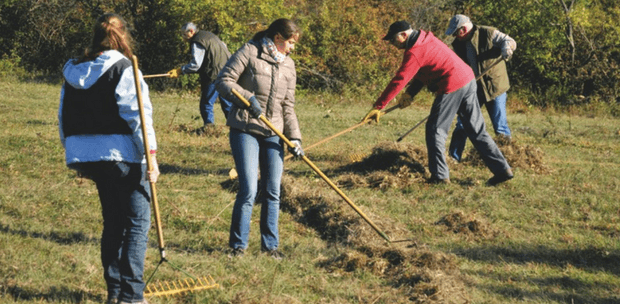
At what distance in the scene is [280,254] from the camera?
5242 mm

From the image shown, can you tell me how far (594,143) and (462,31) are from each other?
491cm

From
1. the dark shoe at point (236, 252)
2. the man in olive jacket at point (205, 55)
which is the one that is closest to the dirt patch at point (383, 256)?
the dark shoe at point (236, 252)

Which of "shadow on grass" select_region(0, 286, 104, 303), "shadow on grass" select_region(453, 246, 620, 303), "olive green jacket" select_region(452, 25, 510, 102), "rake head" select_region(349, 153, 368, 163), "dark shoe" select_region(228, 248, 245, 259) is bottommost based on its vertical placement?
"rake head" select_region(349, 153, 368, 163)

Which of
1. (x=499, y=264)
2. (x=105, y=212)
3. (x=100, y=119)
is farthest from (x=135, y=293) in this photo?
(x=499, y=264)

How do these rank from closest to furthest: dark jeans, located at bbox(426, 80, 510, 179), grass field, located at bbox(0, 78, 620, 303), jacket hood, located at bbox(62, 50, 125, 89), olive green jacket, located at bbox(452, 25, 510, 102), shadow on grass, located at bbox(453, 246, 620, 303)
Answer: jacket hood, located at bbox(62, 50, 125, 89) < grass field, located at bbox(0, 78, 620, 303) < shadow on grass, located at bbox(453, 246, 620, 303) < dark jeans, located at bbox(426, 80, 510, 179) < olive green jacket, located at bbox(452, 25, 510, 102)

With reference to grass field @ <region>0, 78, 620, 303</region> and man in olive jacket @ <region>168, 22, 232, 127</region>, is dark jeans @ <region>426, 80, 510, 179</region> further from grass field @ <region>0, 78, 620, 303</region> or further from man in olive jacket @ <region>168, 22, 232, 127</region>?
man in olive jacket @ <region>168, 22, 232, 127</region>

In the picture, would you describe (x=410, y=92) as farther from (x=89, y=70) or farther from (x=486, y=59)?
(x=89, y=70)

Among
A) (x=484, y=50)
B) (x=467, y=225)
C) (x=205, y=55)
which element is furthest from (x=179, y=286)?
(x=205, y=55)

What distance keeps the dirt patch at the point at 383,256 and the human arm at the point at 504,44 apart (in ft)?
10.1

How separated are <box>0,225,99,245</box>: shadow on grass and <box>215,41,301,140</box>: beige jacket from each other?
5.38 ft

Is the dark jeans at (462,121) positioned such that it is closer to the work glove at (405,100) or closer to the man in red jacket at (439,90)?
the man in red jacket at (439,90)

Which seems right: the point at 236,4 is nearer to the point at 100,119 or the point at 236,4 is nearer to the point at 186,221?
the point at 186,221

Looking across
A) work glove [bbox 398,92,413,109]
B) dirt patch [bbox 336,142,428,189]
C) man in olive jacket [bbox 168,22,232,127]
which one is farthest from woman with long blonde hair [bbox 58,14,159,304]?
man in olive jacket [bbox 168,22,232,127]

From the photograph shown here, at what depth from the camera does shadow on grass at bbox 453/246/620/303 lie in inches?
193
